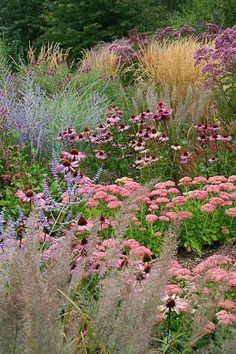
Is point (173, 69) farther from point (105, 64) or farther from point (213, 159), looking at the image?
point (213, 159)

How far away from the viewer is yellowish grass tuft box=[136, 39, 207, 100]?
9508 mm

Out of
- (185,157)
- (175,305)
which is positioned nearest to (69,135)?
(185,157)

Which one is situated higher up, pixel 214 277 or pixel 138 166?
pixel 214 277

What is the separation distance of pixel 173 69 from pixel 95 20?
9408 millimetres

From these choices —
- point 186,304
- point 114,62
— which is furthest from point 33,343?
point 114,62

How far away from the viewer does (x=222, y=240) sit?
5391 mm

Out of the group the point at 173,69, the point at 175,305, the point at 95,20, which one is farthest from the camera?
the point at 95,20

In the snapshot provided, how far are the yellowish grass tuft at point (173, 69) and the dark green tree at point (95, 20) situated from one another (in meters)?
7.37

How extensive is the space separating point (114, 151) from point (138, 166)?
76 cm

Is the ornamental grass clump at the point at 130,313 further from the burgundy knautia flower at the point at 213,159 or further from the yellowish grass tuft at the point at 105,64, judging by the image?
the yellowish grass tuft at the point at 105,64

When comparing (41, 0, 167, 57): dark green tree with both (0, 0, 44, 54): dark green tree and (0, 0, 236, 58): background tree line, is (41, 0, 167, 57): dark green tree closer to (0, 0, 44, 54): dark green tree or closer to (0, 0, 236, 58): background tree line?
(0, 0, 236, 58): background tree line

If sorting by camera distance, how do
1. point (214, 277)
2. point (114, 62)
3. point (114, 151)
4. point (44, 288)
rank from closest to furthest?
point (44, 288)
point (214, 277)
point (114, 151)
point (114, 62)

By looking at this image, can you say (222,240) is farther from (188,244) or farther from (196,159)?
(196,159)

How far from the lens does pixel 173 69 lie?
9.63 m
